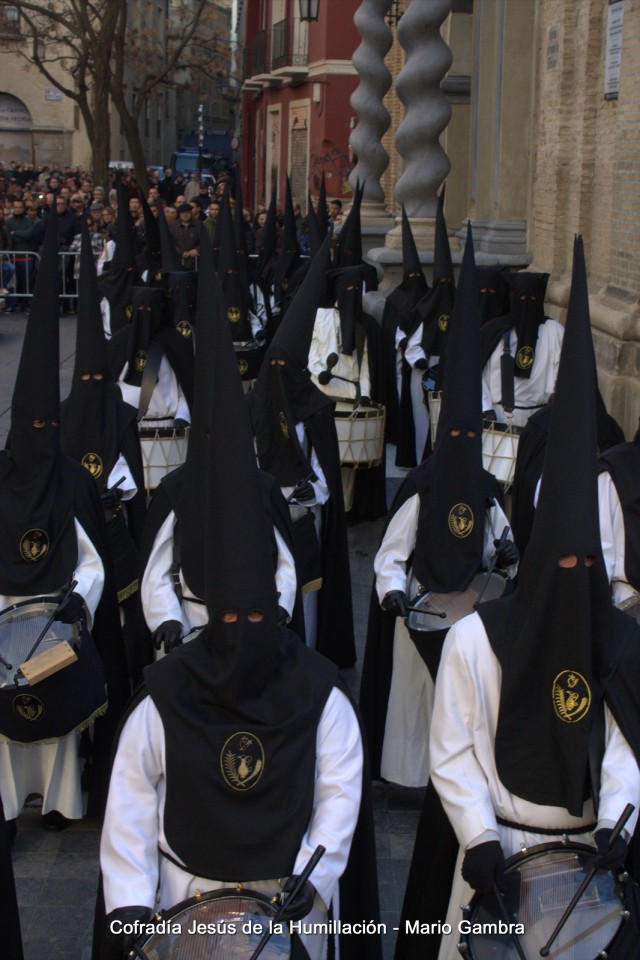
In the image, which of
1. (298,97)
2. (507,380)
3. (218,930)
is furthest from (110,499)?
(298,97)

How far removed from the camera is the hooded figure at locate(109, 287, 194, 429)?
8.58 m

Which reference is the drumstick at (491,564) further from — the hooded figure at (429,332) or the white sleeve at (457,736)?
the hooded figure at (429,332)

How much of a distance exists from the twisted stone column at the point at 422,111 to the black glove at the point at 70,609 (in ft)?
33.6

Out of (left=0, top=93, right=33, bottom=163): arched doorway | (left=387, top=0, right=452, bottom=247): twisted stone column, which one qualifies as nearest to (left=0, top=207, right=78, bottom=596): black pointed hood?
(left=387, top=0, right=452, bottom=247): twisted stone column

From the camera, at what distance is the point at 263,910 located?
11.5 feet

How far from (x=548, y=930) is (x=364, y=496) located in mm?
7232

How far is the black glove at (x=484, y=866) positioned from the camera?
360cm

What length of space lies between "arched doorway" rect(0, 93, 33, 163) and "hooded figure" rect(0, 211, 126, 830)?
52332mm

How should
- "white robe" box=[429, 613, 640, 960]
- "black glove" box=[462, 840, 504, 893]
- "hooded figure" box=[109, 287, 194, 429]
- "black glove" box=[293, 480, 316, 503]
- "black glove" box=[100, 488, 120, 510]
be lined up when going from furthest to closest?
"hooded figure" box=[109, 287, 194, 429], "black glove" box=[293, 480, 316, 503], "black glove" box=[100, 488, 120, 510], "white robe" box=[429, 613, 640, 960], "black glove" box=[462, 840, 504, 893]

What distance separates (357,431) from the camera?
30.9ft

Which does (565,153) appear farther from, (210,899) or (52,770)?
(210,899)

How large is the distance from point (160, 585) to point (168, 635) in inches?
13.8

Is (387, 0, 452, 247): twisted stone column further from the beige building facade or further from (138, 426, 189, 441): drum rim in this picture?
(138, 426, 189, 441): drum rim

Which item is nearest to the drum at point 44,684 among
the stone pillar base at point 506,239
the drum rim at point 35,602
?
the drum rim at point 35,602
